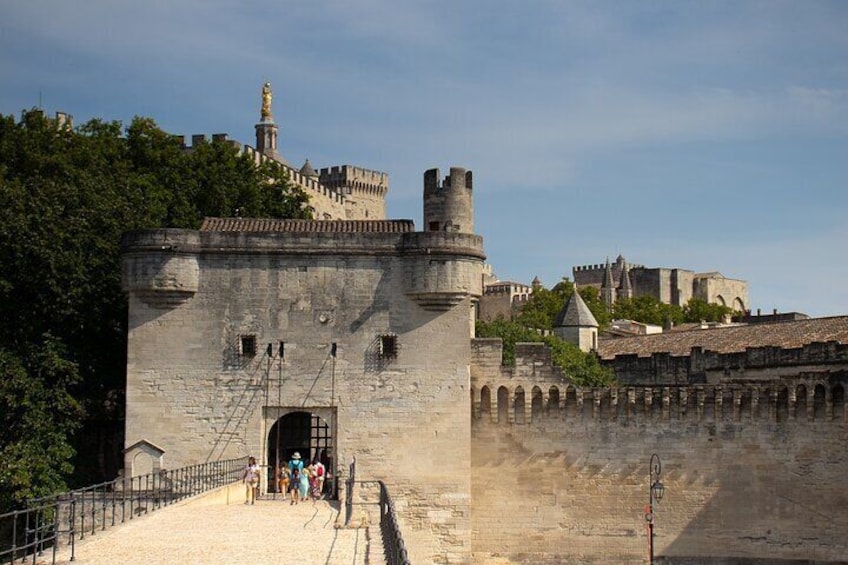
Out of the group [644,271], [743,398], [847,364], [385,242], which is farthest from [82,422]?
→ [644,271]

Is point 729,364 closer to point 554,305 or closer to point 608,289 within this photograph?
point 554,305

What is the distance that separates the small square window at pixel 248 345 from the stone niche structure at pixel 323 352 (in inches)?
1.1

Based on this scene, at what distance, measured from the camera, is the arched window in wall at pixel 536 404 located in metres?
37.3

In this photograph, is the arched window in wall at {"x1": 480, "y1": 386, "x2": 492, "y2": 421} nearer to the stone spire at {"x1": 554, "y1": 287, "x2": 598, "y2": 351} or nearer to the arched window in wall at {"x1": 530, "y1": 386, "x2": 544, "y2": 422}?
the arched window in wall at {"x1": 530, "y1": 386, "x2": 544, "y2": 422}

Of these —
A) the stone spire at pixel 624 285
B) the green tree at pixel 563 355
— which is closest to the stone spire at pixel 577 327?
the green tree at pixel 563 355

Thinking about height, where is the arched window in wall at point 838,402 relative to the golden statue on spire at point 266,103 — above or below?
below

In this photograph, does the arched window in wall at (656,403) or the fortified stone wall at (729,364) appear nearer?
the arched window in wall at (656,403)

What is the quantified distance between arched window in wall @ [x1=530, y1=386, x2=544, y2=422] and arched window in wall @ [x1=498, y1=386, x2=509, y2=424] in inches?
28.1

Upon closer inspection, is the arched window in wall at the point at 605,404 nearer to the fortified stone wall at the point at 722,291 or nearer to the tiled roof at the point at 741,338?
the tiled roof at the point at 741,338

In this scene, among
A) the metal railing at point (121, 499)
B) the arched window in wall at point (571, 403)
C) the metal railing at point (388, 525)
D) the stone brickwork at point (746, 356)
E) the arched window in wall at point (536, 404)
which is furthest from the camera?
the stone brickwork at point (746, 356)

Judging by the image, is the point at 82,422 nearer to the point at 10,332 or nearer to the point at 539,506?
the point at 10,332

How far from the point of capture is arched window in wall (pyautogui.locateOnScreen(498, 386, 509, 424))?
37.2 metres

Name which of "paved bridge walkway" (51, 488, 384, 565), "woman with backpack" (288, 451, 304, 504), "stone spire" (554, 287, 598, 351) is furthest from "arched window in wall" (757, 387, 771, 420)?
"stone spire" (554, 287, 598, 351)

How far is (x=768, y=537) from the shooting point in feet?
122
